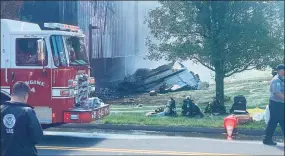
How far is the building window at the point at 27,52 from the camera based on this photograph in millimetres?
10203

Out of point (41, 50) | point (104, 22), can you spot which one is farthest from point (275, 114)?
point (104, 22)

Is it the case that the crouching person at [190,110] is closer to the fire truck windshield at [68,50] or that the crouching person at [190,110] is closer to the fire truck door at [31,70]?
the fire truck windshield at [68,50]

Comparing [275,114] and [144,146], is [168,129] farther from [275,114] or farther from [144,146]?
[275,114]

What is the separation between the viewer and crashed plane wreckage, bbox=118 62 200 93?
26.0 m

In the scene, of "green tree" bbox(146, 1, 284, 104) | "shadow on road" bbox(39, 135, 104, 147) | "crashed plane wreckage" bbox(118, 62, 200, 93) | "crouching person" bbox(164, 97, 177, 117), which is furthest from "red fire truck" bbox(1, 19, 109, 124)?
"crashed plane wreckage" bbox(118, 62, 200, 93)

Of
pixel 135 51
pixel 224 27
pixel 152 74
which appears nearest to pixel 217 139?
pixel 224 27

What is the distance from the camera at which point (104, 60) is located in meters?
30.3

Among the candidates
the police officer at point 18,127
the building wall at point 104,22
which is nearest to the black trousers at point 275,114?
the police officer at point 18,127

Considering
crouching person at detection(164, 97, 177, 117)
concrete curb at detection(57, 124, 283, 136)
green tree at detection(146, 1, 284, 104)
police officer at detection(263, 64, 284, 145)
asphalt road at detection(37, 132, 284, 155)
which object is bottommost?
asphalt road at detection(37, 132, 284, 155)

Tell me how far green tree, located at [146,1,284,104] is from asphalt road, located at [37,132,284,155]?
14.8 feet

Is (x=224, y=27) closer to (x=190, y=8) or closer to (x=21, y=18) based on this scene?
(x=190, y=8)

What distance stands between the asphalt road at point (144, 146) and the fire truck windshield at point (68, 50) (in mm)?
1735

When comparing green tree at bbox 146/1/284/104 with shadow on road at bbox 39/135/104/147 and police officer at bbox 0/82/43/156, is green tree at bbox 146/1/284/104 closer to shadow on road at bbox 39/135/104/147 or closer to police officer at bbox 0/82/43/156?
shadow on road at bbox 39/135/104/147

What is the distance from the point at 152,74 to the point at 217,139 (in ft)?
55.2
